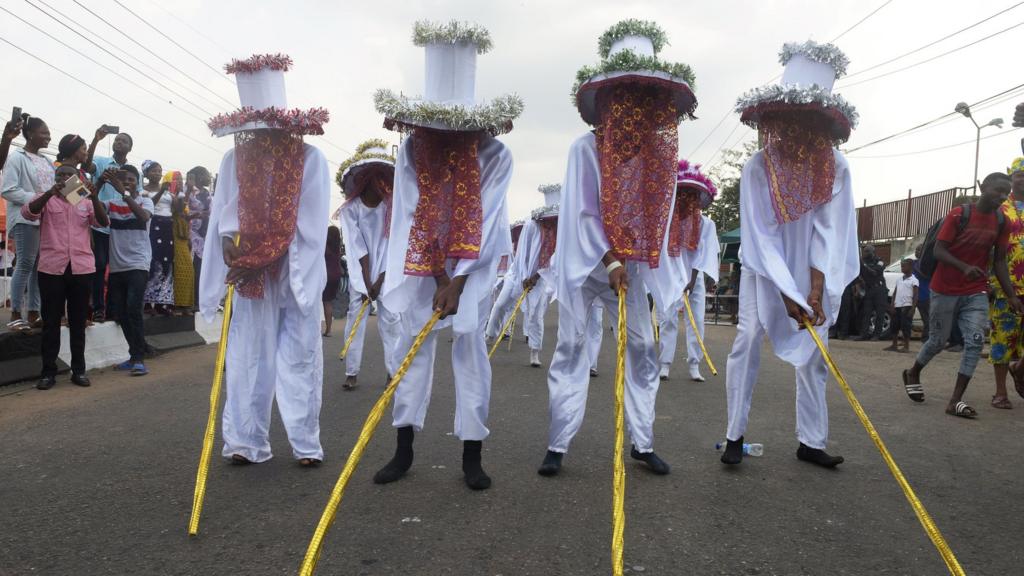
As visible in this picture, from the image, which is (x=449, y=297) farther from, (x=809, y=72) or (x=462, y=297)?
(x=809, y=72)

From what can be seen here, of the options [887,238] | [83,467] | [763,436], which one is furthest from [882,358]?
[887,238]

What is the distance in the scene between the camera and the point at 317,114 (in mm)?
4098

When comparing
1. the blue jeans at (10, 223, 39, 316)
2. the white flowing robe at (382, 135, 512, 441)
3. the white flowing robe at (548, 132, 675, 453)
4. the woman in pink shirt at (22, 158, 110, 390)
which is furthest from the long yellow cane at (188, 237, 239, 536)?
the blue jeans at (10, 223, 39, 316)

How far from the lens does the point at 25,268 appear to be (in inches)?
265

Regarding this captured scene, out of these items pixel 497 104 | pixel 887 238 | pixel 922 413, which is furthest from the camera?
pixel 887 238

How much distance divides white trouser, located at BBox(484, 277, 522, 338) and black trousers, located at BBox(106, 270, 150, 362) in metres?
4.48

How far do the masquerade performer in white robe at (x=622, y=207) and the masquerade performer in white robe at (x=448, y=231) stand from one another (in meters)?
0.45

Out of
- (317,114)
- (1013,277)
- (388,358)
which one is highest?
(317,114)

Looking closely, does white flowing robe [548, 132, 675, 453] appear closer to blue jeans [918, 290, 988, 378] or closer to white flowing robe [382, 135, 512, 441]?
white flowing robe [382, 135, 512, 441]

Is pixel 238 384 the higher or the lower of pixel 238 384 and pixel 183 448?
the higher

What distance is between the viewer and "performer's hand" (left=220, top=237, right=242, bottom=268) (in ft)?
13.0

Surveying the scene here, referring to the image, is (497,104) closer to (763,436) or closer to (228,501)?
(228,501)

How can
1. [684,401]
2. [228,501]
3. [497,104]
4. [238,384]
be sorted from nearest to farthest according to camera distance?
[228,501]
[497,104]
[238,384]
[684,401]

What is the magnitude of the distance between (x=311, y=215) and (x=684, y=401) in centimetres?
387
